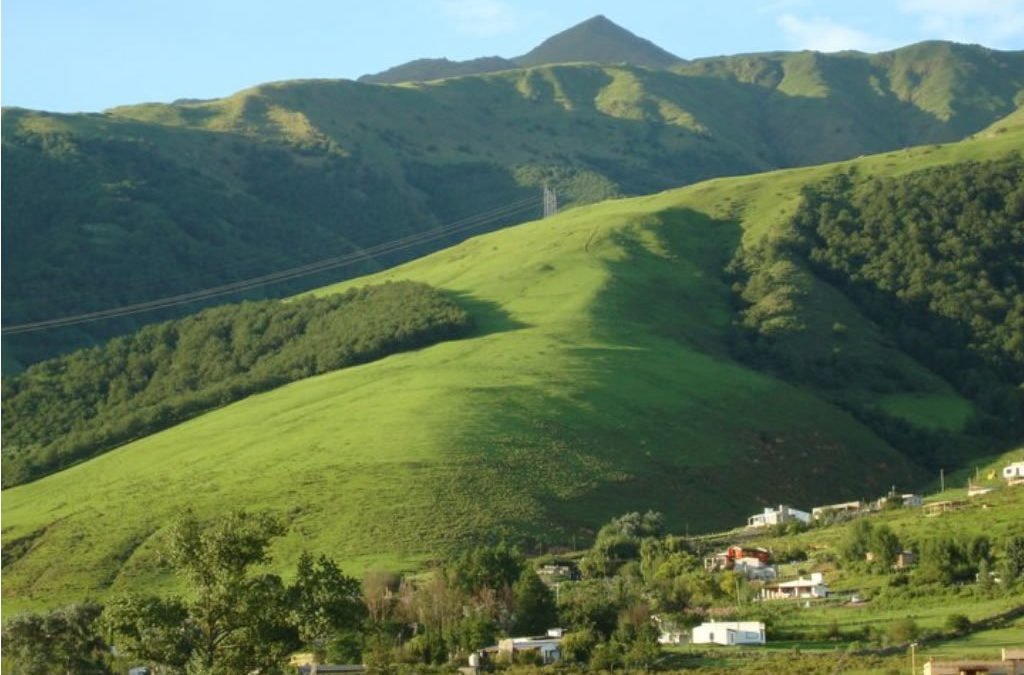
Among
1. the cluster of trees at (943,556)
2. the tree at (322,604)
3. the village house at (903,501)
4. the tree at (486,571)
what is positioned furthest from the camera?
the village house at (903,501)

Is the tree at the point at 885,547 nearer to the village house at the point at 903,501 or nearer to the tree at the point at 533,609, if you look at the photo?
the tree at the point at 533,609

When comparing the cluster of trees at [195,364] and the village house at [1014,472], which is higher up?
the cluster of trees at [195,364]

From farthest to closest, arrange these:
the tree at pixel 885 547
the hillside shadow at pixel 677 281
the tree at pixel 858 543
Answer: the hillside shadow at pixel 677 281 < the tree at pixel 858 543 < the tree at pixel 885 547

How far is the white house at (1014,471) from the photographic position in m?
122

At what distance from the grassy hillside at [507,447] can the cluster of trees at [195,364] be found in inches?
199

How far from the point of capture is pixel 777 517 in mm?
112125

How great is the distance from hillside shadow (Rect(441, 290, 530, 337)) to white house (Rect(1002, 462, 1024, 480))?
139ft

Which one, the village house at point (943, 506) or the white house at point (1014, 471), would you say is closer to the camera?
the village house at point (943, 506)

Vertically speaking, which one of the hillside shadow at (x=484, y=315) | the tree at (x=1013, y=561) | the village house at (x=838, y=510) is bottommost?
the village house at (x=838, y=510)

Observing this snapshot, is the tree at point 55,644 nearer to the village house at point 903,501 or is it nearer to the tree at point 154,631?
the tree at point 154,631

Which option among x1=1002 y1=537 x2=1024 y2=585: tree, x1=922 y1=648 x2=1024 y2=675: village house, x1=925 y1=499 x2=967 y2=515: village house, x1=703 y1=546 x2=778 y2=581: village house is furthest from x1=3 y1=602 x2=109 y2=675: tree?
x1=925 y1=499 x2=967 y2=515: village house

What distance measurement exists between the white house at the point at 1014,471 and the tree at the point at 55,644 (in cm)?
6439

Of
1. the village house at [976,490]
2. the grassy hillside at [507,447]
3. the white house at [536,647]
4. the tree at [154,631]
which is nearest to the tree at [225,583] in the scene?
the tree at [154,631]

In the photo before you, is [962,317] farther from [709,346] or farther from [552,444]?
[552,444]
